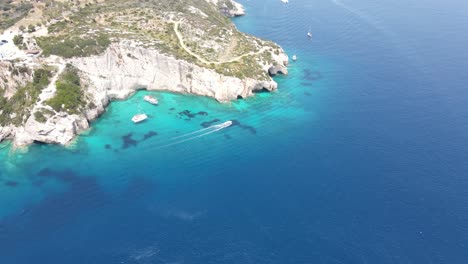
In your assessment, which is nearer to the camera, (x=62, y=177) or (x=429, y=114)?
(x=62, y=177)

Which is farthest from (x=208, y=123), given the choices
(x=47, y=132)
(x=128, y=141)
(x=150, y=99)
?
(x=47, y=132)

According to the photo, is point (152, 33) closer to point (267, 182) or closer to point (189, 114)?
point (189, 114)

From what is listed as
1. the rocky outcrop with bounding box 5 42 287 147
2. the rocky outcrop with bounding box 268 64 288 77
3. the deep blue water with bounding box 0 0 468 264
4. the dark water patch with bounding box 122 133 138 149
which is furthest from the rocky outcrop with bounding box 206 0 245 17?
the dark water patch with bounding box 122 133 138 149

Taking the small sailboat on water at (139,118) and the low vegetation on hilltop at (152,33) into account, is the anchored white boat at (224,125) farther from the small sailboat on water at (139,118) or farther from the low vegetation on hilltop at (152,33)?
the low vegetation on hilltop at (152,33)

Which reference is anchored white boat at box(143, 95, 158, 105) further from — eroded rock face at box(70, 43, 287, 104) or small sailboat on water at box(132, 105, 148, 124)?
small sailboat on water at box(132, 105, 148, 124)

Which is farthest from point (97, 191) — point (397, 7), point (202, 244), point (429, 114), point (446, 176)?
Answer: point (397, 7)

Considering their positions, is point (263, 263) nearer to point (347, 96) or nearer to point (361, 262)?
point (361, 262)
